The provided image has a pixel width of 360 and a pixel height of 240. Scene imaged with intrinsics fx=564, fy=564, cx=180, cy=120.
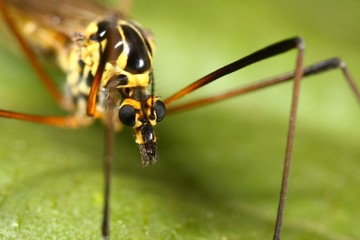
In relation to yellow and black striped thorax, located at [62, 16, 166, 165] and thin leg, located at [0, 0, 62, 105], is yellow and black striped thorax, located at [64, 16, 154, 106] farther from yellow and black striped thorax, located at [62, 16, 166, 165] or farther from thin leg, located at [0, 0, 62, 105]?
thin leg, located at [0, 0, 62, 105]

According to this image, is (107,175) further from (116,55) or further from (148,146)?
(116,55)

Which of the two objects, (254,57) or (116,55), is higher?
(116,55)

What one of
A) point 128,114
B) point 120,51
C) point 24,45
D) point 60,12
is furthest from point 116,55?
point 60,12

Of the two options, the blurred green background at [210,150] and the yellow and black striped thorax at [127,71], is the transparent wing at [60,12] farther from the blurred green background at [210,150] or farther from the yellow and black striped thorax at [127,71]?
the yellow and black striped thorax at [127,71]

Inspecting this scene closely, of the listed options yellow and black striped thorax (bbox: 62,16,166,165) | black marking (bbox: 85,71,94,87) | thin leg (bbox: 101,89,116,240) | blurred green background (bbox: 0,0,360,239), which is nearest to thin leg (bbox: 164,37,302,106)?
yellow and black striped thorax (bbox: 62,16,166,165)

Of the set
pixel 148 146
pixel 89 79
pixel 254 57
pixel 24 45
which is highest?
pixel 24 45

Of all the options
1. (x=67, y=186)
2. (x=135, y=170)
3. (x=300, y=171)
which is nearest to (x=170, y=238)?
(x=67, y=186)

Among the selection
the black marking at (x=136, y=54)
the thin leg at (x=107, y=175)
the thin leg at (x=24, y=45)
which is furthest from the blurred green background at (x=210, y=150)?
the black marking at (x=136, y=54)
